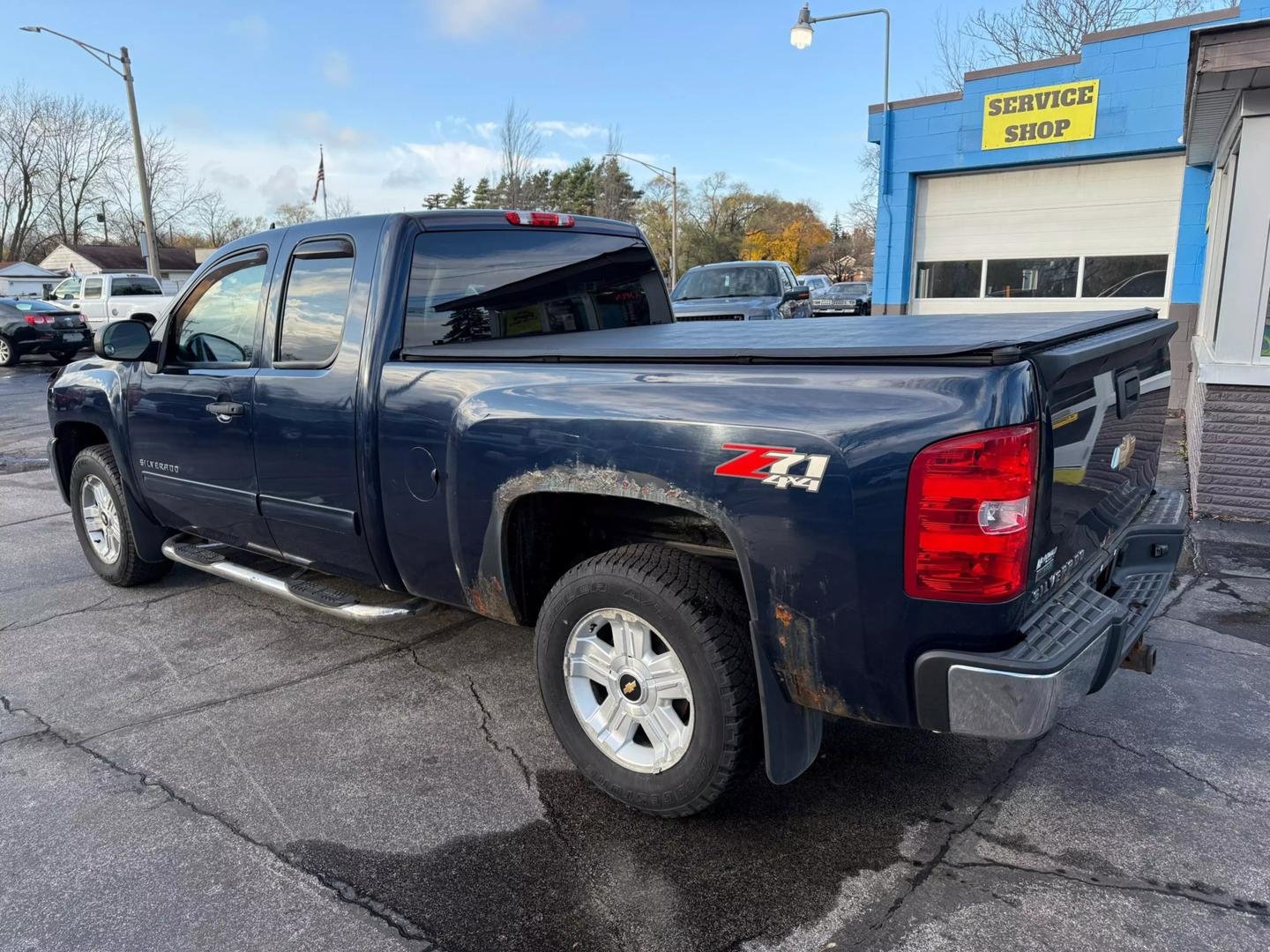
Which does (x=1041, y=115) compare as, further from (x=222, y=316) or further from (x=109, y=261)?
(x=109, y=261)

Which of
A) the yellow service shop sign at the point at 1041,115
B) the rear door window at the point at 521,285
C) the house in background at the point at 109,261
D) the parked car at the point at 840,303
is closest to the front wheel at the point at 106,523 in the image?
the rear door window at the point at 521,285

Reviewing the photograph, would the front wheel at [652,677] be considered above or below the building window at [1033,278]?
below

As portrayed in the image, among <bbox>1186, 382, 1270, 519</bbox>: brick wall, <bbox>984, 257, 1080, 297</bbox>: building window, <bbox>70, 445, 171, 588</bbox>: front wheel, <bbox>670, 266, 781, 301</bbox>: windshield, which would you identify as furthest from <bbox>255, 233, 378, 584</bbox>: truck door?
<bbox>984, 257, 1080, 297</bbox>: building window

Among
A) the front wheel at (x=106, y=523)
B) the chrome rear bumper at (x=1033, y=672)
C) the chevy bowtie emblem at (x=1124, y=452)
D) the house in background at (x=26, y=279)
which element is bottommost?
the front wheel at (x=106, y=523)

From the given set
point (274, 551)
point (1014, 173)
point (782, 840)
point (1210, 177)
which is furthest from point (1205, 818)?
point (1014, 173)

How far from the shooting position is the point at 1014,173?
45.9 ft

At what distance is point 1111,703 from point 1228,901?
4.15 ft

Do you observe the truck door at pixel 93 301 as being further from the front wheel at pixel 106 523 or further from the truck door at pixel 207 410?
the truck door at pixel 207 410

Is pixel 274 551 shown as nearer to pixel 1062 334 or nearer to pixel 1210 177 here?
pixel 1062 334

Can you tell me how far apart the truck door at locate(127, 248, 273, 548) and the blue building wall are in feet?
39.7

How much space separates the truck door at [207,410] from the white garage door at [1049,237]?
12.2m

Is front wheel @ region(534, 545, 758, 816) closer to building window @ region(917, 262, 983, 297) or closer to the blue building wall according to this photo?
the blue building wall

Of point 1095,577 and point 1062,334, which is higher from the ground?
point 1062,334

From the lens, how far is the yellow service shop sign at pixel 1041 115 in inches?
516
